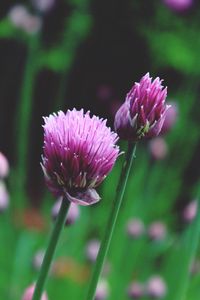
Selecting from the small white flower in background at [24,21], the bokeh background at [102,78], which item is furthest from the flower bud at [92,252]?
the small white flower in background at [24,21]

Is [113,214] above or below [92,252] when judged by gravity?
below

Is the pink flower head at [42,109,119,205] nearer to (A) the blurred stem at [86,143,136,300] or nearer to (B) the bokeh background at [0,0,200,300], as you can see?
(A) the blurred stem at [86,143,136,300]

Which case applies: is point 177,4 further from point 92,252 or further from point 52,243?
point 52,243

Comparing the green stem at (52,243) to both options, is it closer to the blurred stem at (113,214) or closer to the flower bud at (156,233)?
the blurred stem at (113,214)

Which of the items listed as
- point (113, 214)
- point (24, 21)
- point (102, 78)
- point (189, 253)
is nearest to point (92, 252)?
point (24, 21)

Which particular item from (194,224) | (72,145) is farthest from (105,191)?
(72,145)
